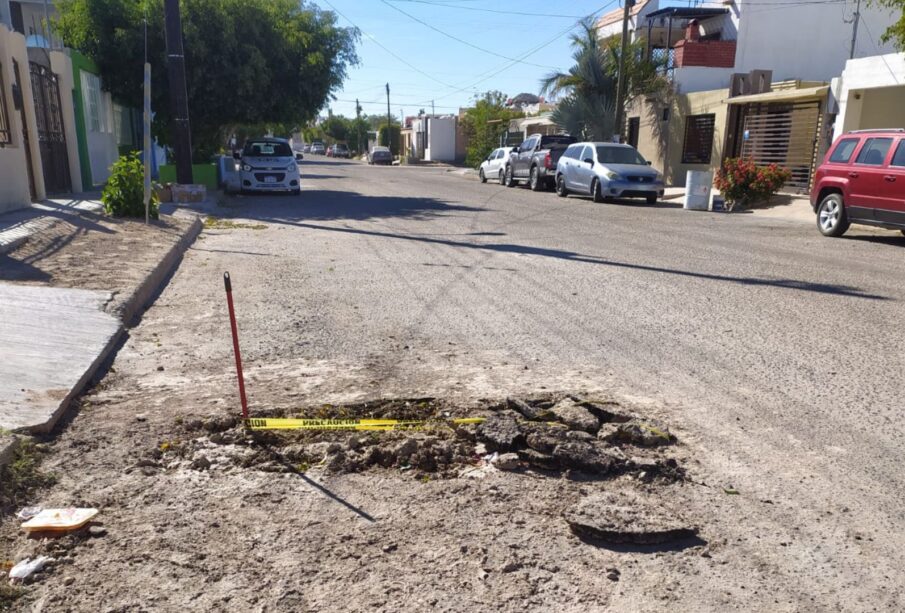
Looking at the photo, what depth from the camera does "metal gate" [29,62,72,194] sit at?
15844 millimetres

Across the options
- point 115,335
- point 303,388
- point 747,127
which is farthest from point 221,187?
point 303,388

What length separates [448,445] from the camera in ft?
13.2

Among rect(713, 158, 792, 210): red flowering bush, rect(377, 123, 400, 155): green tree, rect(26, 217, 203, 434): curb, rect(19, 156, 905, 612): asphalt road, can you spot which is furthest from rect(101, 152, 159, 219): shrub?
rect(377, 123, 400, 155): green tree

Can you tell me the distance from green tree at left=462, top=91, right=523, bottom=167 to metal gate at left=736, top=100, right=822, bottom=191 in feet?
79.5

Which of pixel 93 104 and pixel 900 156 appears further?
pixel 93 104

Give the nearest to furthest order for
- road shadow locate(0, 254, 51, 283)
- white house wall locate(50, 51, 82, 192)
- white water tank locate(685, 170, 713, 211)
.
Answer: road shadow locate(0, 254, 51, 283) → white house wall locate(50, 51, 82, 192) → white water tank locate(685, 170, 713, 211)

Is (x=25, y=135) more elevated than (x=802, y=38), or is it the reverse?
(x=802, y=38)

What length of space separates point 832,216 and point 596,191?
8.50 meters

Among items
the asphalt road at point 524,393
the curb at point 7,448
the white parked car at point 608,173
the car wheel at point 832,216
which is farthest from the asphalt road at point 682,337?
the white parked car at point 608,173

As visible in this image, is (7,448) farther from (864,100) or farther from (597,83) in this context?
(597,83)

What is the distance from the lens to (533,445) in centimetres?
396

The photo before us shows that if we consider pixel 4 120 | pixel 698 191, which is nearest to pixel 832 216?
pixel 698 191

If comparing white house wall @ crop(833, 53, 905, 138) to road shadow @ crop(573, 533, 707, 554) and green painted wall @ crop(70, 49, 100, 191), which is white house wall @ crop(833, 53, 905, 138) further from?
green painted wall @ crop(70, 49, 100, 191)

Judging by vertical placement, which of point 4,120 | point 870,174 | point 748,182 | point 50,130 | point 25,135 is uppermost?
point 4,120
